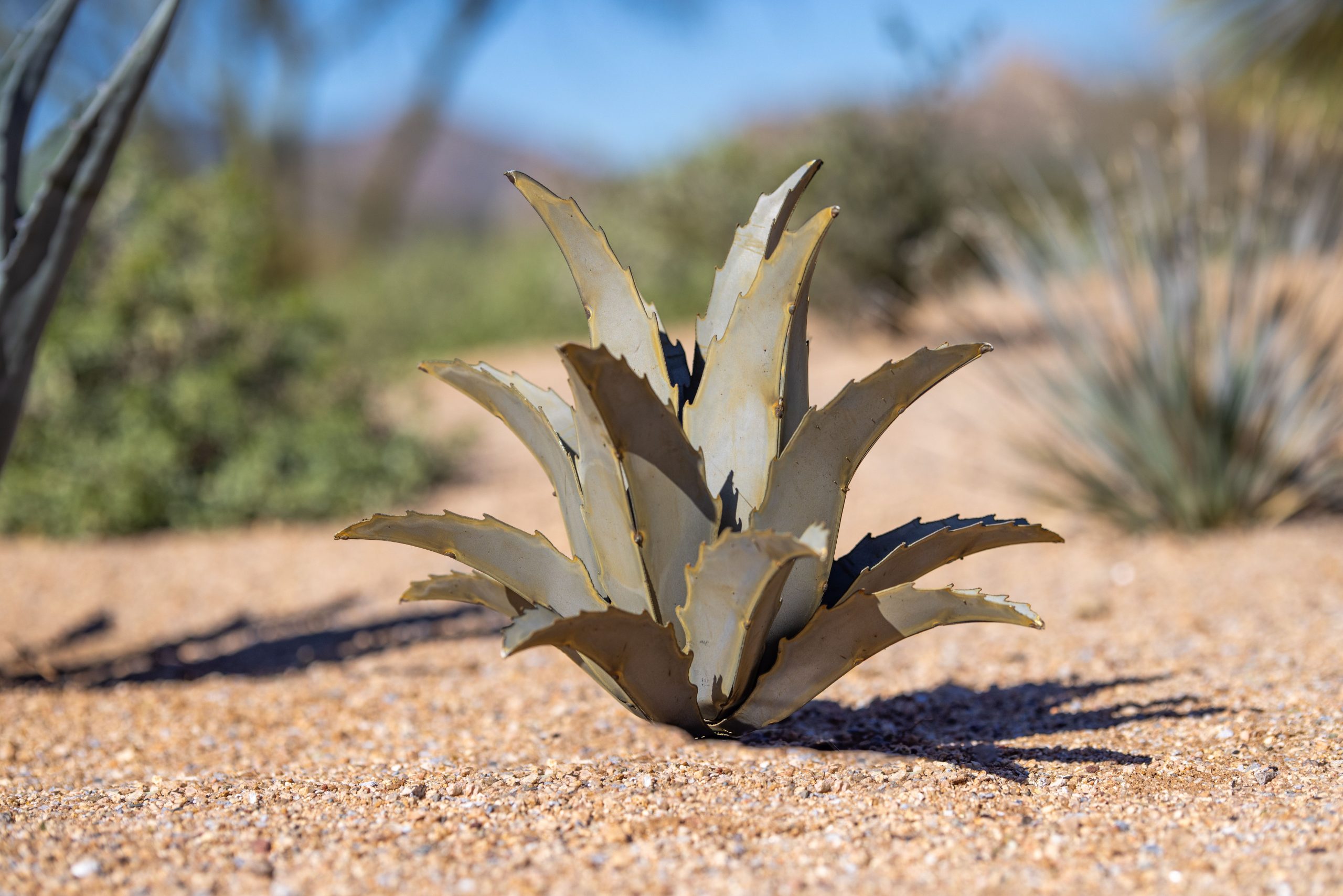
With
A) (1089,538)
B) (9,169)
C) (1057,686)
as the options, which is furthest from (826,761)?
(1089,538)

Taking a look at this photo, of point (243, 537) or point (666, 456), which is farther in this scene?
point (243, 537)

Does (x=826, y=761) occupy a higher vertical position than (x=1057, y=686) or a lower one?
lower

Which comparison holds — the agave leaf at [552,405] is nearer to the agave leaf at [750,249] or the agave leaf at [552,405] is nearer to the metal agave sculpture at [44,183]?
the agave leaf at [750,249]

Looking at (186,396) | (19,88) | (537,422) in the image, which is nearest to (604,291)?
(537,422)

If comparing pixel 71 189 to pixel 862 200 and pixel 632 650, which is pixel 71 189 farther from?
pixel 862 200

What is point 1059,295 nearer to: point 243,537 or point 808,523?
point 808,523
